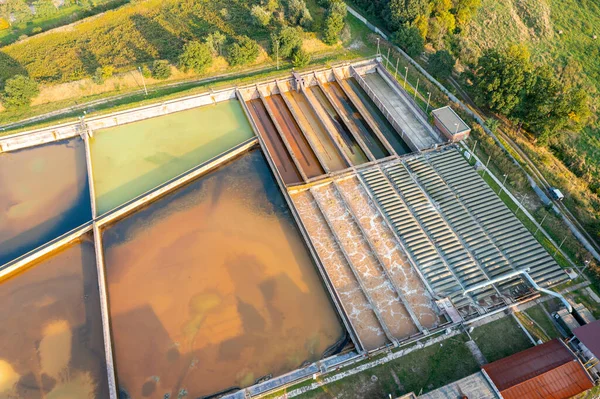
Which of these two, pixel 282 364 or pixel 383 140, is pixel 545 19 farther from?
pixel 282 364

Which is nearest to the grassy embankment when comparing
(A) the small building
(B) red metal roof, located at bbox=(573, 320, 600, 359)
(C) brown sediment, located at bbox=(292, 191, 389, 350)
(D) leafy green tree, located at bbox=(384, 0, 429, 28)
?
(D) leafy green tree, located at bbox=(384, 0, 429, 28)

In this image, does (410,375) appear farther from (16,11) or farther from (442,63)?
(16,11)

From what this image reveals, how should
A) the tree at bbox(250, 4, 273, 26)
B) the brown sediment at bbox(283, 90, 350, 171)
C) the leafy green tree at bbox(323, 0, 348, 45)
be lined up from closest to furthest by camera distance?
the brown sediment at bbox(283, 90, 350, 171) → the leafy green tree at bbox(323, 0, 348, 45) → the tree at bbox(250, 4, 273, 26)

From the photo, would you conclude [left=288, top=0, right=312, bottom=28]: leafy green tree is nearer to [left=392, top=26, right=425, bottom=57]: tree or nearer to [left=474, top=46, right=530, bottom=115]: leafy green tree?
[left=392, top=26, right=425, bottom=57]: tree

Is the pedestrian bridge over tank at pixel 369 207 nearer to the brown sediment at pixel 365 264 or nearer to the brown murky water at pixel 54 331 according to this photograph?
the brown sediment at pixel 365 264

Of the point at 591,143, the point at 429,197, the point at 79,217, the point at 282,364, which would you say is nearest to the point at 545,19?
the point at 591,143

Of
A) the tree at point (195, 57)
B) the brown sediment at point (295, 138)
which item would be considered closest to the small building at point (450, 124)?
the brown sediment at point (295, 138)

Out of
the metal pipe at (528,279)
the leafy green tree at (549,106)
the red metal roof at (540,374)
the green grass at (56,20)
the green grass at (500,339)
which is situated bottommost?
the red metal roof at (540,374)
